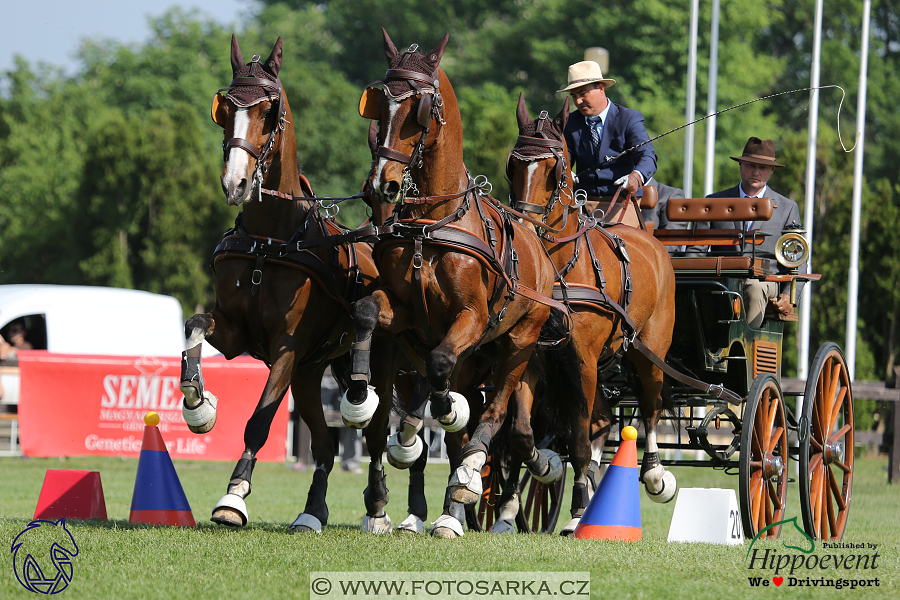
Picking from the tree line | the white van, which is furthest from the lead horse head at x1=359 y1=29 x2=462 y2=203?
the tree line

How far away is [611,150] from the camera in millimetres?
8297

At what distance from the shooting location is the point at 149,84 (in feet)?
119

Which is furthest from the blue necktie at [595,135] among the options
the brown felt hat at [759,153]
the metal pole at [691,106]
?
the metal pole at [691,106]

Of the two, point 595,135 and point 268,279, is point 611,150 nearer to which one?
point 595,135

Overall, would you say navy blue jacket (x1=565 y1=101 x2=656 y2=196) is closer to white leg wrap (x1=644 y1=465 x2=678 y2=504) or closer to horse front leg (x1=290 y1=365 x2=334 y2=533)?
white leg wrap (x1=644 y1=465 x2=678 y2=504)

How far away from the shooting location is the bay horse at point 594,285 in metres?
6.79

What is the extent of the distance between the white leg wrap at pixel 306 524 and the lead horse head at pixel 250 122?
1874 mm

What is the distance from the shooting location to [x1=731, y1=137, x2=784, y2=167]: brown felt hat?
9.09 m

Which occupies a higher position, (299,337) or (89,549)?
(299,337)

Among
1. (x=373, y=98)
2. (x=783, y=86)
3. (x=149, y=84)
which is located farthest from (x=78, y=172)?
(x=373, y=98)

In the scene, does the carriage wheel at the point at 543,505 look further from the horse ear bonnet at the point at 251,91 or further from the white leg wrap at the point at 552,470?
the horse ear bonnet at the point at 251,91

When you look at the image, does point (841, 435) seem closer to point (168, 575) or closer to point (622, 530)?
point (622, 530)

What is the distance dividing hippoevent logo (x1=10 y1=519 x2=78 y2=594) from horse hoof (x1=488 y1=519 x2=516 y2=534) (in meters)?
2.75

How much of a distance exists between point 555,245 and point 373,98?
1.75m
